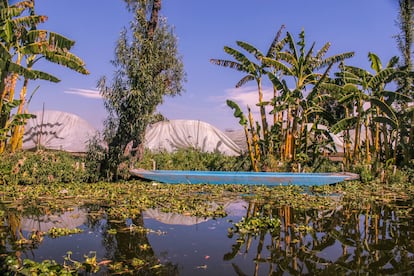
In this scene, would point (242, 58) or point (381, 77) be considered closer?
point (381, 77)

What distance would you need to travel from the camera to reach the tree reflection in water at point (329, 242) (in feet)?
16.1

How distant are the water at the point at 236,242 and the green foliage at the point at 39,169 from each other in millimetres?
4600

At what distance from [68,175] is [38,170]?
3.27 ft

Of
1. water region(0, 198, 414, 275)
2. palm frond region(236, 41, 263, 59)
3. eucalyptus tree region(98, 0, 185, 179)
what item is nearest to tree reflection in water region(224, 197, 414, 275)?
water region(0, 198, 414, 275)

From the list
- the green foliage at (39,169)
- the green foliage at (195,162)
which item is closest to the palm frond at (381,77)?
the green foliage at (195,162)

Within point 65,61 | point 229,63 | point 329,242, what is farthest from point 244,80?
point 329,242

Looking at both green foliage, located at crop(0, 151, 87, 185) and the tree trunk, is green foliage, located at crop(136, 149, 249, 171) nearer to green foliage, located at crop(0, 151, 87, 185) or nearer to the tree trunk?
green foliage, located at crop(0, 151, 87, 185)

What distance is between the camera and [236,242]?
6141mm

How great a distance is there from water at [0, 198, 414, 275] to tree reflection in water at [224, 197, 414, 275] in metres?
0.01

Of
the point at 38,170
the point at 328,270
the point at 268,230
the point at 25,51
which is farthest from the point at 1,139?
the point at 328,270

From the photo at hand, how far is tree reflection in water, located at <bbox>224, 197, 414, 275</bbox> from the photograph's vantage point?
4910 millimetres

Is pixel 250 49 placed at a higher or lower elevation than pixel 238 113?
higher

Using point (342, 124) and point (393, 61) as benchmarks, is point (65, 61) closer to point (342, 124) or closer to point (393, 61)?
point (342, 124)

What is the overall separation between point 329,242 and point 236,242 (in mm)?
1499
